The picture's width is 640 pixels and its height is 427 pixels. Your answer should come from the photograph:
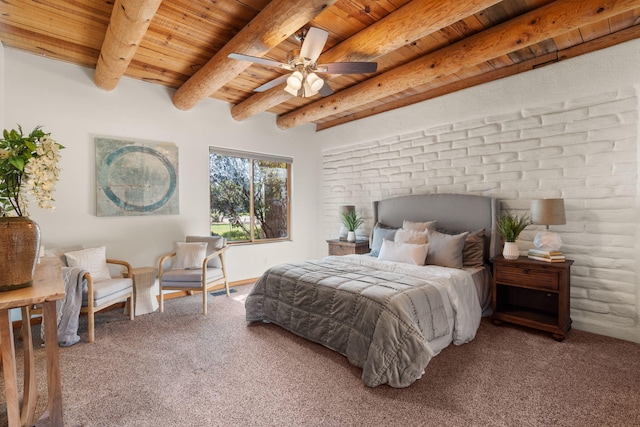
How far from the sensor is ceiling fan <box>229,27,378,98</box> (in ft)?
8.01

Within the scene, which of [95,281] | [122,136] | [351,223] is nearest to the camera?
[95,281]

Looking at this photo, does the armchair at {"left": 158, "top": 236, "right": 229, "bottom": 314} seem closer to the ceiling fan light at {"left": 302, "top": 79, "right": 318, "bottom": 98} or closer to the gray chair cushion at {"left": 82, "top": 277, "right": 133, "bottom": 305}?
the gray chair cushion at {"left": 82, "top": 277, "right": 133, "bottom": 305}

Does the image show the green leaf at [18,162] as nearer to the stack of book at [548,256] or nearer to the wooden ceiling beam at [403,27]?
the wooden ceiling beam at [403,27]

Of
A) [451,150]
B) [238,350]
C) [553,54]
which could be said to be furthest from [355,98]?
[238,350]

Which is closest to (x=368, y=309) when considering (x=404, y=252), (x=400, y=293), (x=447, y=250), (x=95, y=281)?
(x=400, y=293)

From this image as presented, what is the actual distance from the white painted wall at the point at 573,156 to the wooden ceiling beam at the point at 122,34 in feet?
10.9

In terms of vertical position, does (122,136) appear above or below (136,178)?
above

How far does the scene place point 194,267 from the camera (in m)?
3.95

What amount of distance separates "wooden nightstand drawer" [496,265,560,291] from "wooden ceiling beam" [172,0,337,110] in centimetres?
281

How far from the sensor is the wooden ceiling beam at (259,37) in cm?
222

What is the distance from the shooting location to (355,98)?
13.4 ft

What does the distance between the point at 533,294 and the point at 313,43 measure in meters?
3.26

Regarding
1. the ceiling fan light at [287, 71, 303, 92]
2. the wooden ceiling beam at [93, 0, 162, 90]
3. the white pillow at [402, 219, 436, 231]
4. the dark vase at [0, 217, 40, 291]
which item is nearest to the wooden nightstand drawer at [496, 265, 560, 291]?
the white pillow at [402, 219, 436, 231]

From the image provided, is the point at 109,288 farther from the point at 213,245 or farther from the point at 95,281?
the point at 213,245
